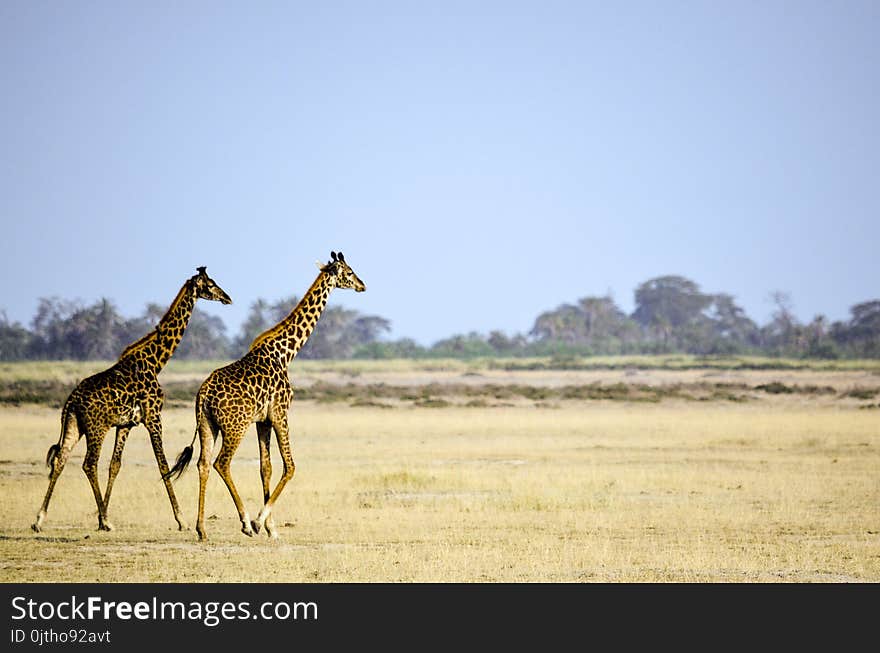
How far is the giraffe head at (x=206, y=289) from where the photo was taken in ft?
54.1

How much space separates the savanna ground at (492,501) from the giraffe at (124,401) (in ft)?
2.32

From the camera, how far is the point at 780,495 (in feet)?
64.9

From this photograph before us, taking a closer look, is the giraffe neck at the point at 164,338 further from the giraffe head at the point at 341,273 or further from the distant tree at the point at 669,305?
the distant tree at the point at 669,305

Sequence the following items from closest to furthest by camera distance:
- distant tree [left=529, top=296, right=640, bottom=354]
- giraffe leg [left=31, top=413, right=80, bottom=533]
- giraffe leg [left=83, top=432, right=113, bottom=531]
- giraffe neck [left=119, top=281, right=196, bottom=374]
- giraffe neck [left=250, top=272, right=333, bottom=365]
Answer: giraffe leg [left=31, top=413, right=80, bottom=533]
giraffe leg [left=83, top=432, right=113, bottom=531]
giraffe neck [left=250, top=272, right=333, bottom=365]
giraffe neck [left=119, top=281, right=196, bottom=374]
distant tree [left=529, top=296, right=640, bottom=354]

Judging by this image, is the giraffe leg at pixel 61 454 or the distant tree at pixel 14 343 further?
the distant tree at pixel 14 343

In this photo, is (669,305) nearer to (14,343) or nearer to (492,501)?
(14,343)

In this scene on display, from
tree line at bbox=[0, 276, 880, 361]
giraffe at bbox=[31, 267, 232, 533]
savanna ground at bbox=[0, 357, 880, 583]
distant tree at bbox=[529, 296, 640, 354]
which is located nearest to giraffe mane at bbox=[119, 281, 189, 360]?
giraffe at bbox=[31, 267, 232, 533]

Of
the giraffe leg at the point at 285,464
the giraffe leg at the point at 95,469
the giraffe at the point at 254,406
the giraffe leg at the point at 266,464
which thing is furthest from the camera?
→ the giraffe leg at the point at 95,469

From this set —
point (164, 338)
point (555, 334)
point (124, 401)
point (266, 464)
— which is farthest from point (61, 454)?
point (555, 334)

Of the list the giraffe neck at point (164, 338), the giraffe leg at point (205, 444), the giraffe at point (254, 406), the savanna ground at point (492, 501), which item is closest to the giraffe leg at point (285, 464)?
the giraffe at point (254, 406)

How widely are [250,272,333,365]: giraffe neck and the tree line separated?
65.3 metres

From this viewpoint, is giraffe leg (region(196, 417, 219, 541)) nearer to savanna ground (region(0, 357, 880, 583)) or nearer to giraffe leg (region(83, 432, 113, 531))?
savanna ground (region(0, 357, 880, 583))

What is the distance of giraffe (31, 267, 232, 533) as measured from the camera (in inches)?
613
